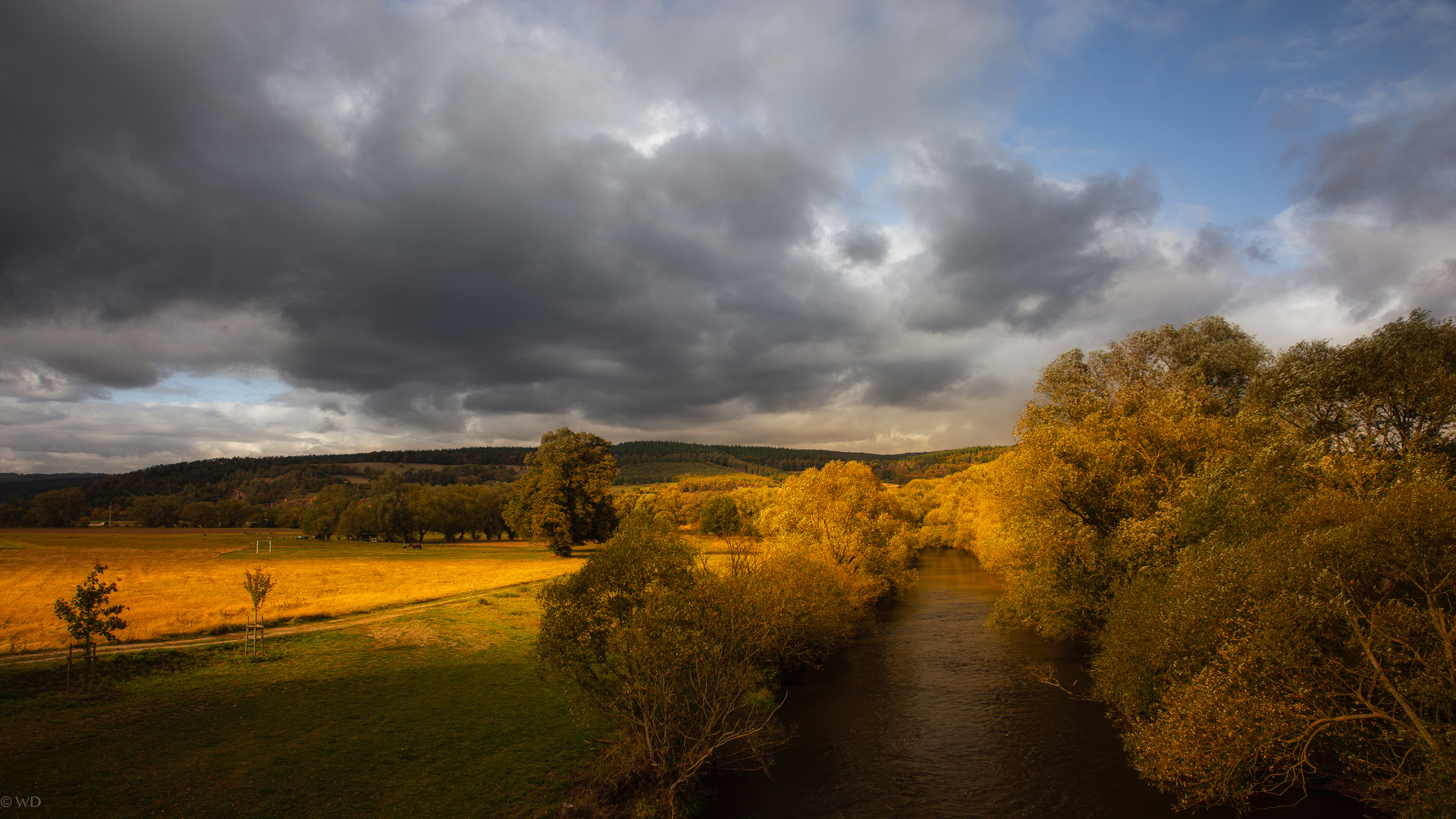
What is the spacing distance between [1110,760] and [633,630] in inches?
750

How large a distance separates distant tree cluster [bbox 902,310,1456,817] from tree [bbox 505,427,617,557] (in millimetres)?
52084

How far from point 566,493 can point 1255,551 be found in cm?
7202

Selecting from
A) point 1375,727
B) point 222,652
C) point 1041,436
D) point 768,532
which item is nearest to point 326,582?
point 222,652

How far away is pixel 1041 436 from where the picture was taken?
34.6 meters

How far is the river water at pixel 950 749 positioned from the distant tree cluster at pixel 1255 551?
5.26 ft

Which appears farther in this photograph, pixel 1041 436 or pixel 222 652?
pixel 1041 436

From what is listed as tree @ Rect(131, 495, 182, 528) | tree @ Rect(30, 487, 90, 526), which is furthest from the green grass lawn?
tree @ Rect(30, 487, 90, 526)

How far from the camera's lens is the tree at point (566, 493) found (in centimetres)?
7738

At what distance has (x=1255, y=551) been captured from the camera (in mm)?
17812

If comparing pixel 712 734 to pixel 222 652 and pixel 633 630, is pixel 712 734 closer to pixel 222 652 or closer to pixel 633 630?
pixel 633 630

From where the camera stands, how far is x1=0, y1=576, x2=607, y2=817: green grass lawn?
54.9 ft

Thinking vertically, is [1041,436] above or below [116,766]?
above

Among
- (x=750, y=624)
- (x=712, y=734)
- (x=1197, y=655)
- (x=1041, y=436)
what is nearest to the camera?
(x=1197, y=655)

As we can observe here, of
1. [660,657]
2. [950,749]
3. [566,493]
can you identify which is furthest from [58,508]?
[950,749]
